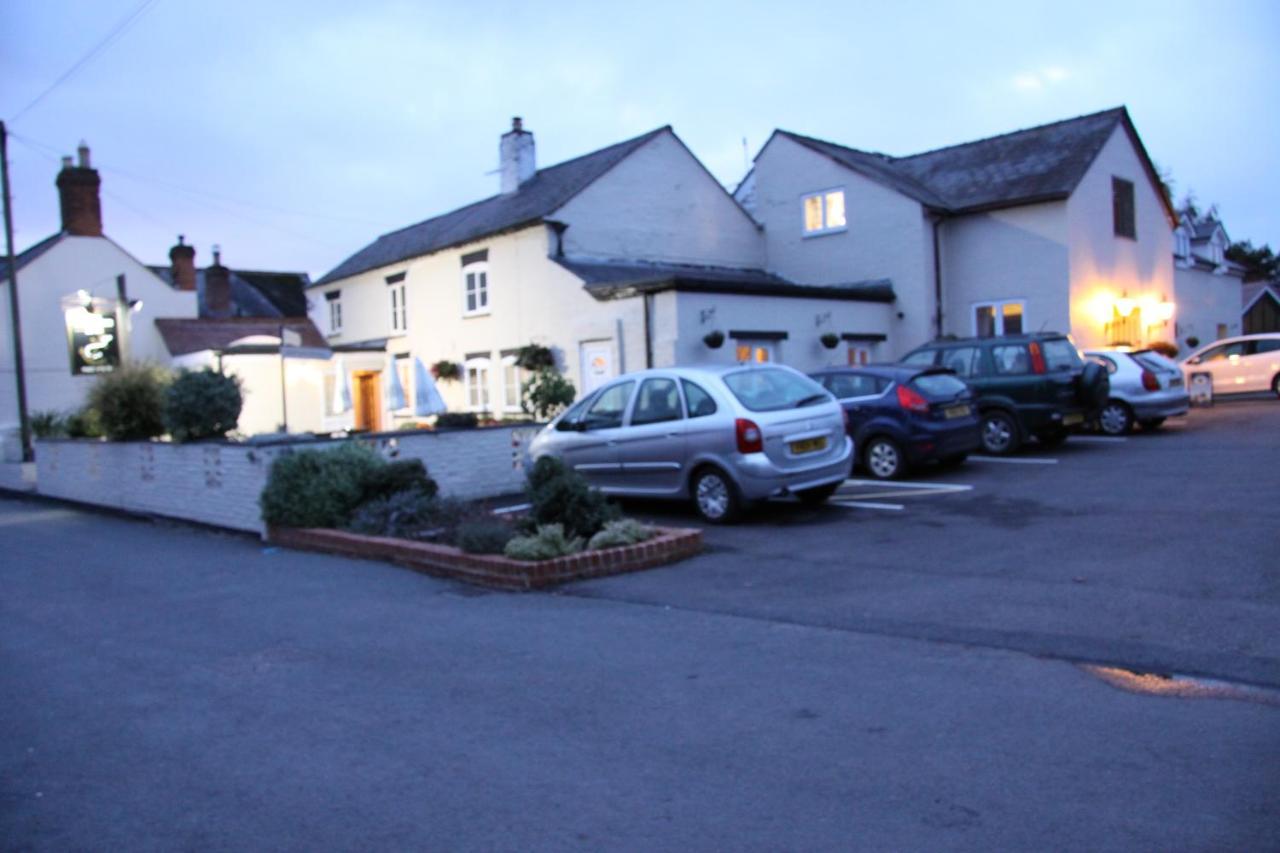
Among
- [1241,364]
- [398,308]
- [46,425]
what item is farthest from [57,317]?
[1241,364]

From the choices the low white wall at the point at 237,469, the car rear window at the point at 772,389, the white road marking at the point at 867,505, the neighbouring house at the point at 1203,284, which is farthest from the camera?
the neighbouring house at the point at 1203,284

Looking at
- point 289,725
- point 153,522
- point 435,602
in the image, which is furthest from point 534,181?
point 289,725

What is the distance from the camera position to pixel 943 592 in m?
7.32

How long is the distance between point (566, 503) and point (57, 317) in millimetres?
29670

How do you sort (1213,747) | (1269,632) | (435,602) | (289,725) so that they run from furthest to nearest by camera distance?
(435,602)
(1269,632)
(289,725)
(1213,747)

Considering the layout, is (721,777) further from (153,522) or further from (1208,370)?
(1208,370)

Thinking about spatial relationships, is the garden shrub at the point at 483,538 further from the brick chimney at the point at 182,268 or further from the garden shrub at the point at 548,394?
the brick chimney at the point at 182,268

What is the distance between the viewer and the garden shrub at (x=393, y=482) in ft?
36.4

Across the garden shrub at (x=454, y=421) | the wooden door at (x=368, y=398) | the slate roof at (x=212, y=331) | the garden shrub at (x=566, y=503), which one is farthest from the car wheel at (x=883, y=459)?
the slate roof at (x=212, y=331)

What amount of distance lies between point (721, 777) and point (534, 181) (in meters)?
24.7

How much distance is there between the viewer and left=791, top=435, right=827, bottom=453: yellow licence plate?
34.9 ft

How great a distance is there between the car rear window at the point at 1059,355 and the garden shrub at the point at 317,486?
10.1 meters

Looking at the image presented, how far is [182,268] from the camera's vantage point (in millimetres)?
38875

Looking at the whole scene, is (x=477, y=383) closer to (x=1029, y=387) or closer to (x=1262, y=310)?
(x=1029, y=387)
